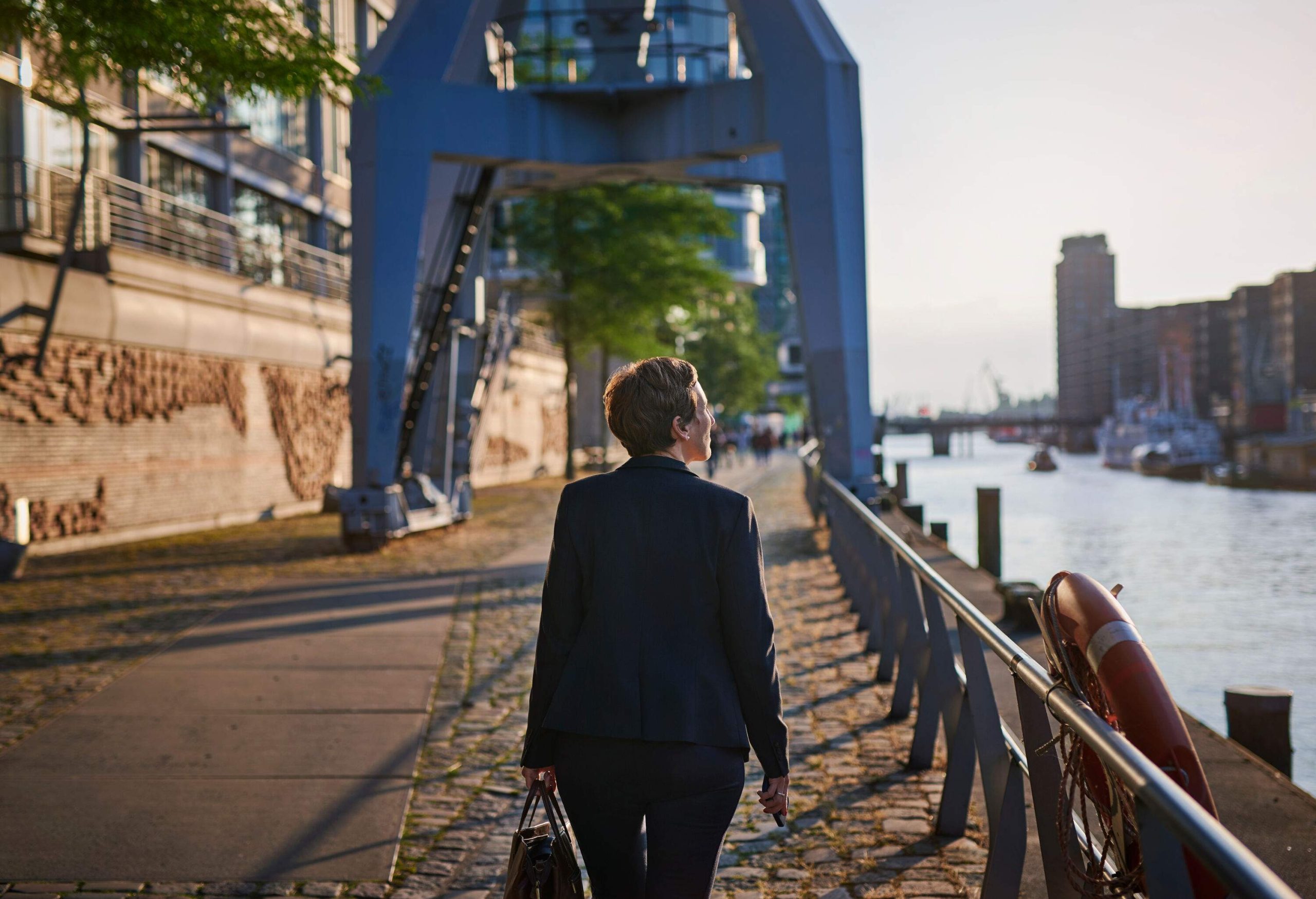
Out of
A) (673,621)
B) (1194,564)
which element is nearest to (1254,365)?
(1194,564)

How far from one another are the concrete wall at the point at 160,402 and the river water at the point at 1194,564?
12971 mm

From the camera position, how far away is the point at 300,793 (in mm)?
5844

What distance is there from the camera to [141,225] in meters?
21.2

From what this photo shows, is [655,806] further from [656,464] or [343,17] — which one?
[343,17]

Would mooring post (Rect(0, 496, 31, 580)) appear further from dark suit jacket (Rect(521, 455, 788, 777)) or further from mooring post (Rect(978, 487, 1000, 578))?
dark suit jacket (Rect(521, 455, 788, 777))

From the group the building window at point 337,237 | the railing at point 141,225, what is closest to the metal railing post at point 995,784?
the railing at point 141,225

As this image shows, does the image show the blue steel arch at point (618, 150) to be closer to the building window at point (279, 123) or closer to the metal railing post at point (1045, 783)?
the building window at point (279, 123)

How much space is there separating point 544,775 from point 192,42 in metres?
8.06

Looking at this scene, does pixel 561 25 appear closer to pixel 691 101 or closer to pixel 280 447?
pixel 691 101

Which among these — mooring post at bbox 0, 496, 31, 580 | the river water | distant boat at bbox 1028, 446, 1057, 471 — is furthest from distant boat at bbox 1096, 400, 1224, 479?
mooring post at bbox 0, 496, 31, 580

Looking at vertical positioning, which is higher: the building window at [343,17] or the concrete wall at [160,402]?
the building window at [343,17]

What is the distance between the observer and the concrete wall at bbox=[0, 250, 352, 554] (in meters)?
17.3

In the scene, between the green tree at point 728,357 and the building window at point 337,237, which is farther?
the green tree at point 728,357

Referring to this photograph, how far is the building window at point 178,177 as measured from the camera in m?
26.3
